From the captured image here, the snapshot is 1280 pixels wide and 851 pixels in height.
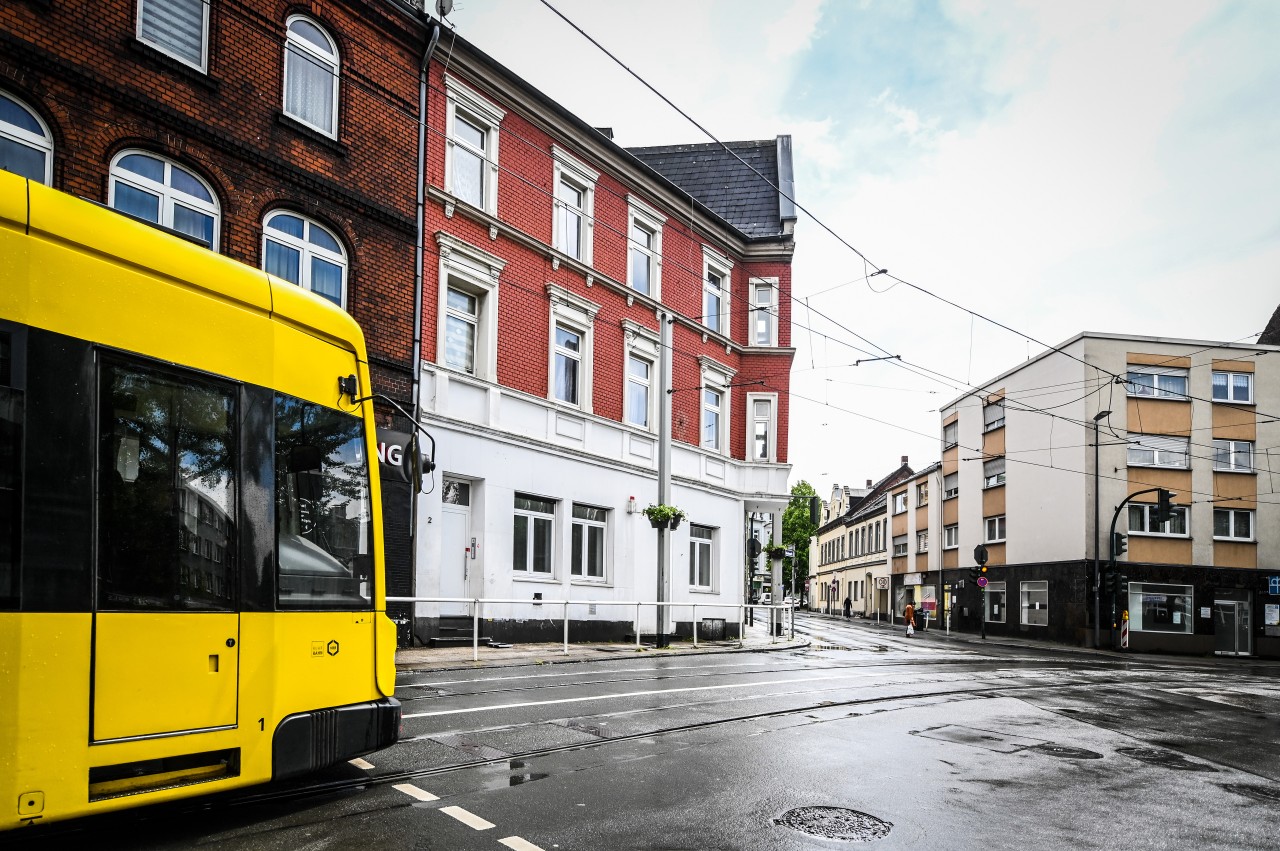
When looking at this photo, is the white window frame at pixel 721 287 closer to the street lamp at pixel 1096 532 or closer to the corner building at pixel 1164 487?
the corner building at pixel 1164 487

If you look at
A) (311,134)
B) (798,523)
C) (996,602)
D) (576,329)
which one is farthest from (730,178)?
(798,523)

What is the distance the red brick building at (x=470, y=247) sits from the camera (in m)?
13.6

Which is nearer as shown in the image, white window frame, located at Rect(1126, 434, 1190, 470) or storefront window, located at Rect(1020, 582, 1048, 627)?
white window frame, located at Rect(1126, 434, 1190, 470)

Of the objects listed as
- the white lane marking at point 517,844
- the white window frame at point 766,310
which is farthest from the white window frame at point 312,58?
the white window frame at point 766,310

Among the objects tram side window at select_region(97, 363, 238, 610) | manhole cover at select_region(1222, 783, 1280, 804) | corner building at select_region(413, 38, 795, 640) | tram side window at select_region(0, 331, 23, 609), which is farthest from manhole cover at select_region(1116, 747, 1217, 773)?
corner building at select_region(413, 38, 795, 640)

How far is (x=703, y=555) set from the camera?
2802 centimetres

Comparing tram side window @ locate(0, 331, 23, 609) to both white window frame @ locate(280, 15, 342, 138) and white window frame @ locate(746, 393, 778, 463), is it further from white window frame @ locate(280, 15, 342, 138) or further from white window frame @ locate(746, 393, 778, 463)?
white window frame @ locate(746, 393, 778, 463)

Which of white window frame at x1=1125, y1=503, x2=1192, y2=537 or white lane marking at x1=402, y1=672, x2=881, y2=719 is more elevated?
white window frame at x1=1125, y1=503, x2=1192, y2=537

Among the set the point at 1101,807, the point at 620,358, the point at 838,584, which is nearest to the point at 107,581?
the point at 1101,807

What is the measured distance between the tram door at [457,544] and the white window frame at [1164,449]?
30599mm

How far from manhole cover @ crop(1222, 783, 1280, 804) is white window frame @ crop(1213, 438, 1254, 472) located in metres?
37.1

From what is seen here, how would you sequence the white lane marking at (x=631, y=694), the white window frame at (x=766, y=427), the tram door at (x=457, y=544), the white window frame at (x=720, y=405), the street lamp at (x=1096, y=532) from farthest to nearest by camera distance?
1. the street lamp at (x=1096, y=532)
2. the white window frame at (x=766, y=427)
3. the white window frame at (x=720, y=405)
4. the tram door at (x=457, y=544)
5. the white lane marking at (x=631, y=694)

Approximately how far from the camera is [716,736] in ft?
29.5

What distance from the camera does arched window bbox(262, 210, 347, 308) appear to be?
15500 mm
